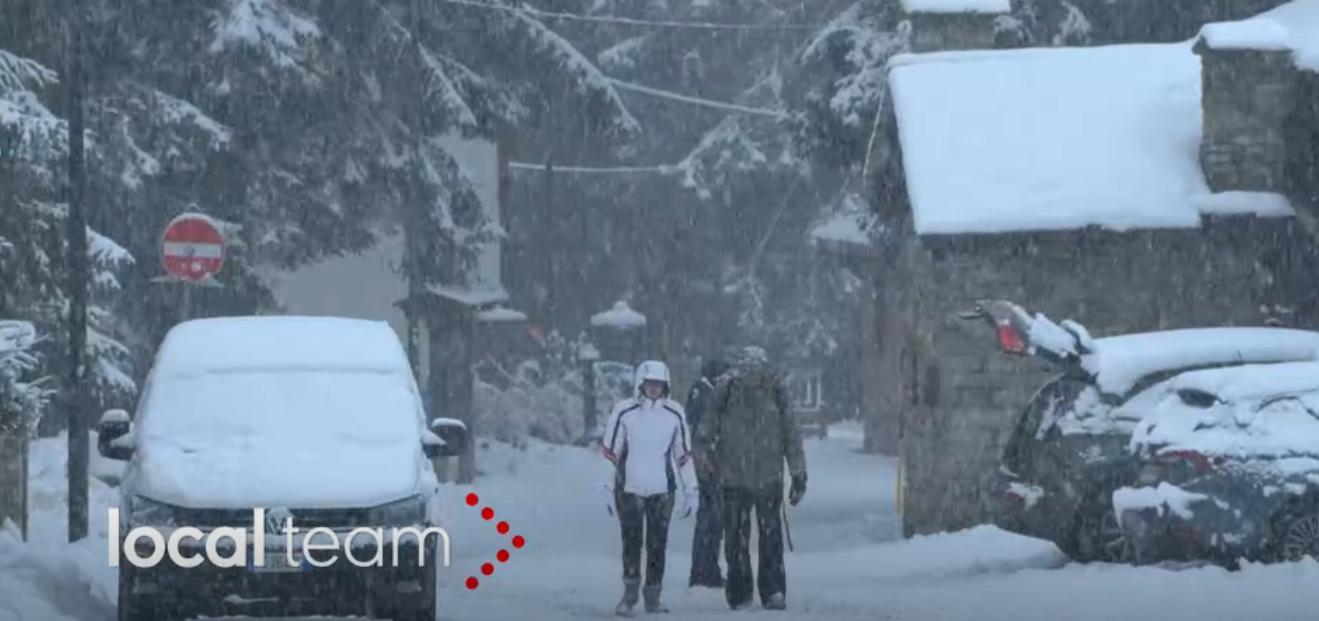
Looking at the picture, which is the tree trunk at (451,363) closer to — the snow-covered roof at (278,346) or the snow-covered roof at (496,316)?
the snow-covered roof at (496,316)

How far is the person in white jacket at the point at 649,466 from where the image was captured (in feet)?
51.9

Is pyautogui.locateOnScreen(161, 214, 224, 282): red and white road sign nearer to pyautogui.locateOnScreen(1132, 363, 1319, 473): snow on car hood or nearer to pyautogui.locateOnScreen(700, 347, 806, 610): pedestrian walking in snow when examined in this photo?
pyautogui.locateOnScreen(700, 347, 806, 610): pedestrian walking in snow

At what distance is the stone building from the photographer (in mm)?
21844

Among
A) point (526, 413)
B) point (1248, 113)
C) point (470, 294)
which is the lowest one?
point (526, 413)

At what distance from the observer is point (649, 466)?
15.8m

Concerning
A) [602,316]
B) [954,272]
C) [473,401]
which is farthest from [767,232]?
[954,272]

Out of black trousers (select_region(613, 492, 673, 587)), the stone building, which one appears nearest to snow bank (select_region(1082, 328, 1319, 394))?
the stone building

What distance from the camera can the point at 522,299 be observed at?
6212 cm

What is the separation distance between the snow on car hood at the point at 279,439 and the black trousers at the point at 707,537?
3.00 m

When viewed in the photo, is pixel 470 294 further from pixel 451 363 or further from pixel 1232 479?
pixel 1232 479

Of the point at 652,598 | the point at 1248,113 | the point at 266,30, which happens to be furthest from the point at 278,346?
the point at 266,30

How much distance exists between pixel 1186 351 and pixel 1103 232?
4078 mm

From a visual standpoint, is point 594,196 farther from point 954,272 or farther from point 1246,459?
point 1246,459

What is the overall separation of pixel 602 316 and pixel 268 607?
32.4 m
